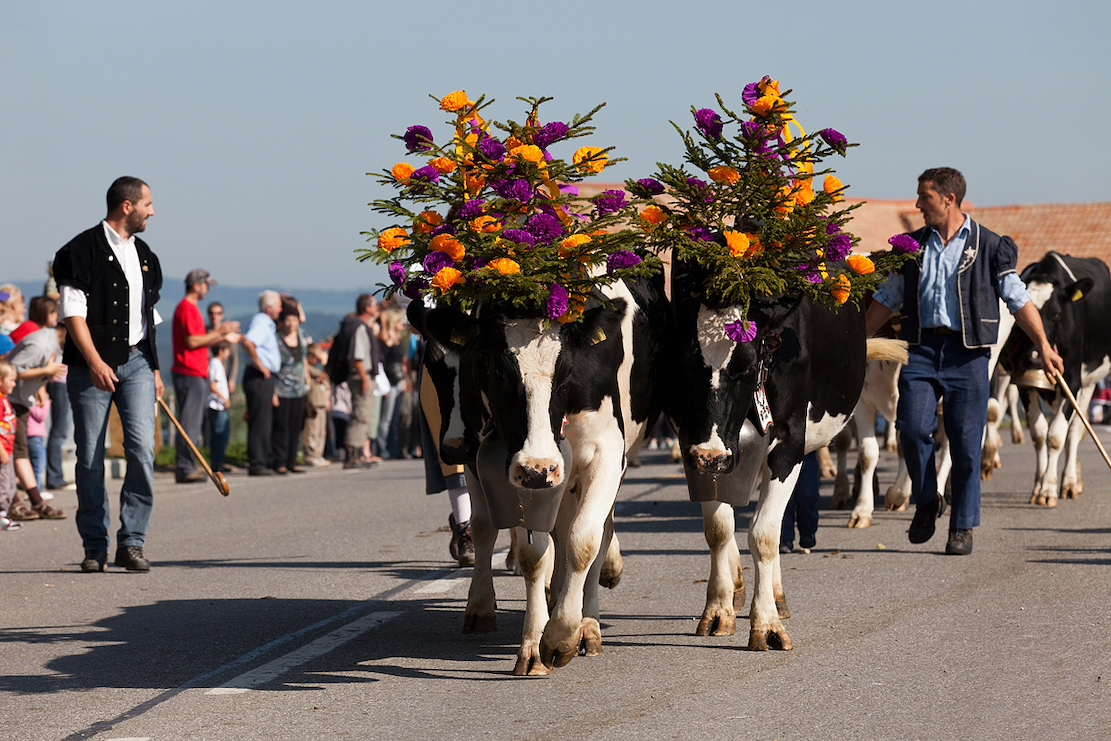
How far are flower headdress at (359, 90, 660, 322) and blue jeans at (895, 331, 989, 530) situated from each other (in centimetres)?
336

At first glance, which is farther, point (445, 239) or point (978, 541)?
point (978, 541)

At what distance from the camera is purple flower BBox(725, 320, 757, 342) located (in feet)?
19.7

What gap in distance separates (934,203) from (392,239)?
4199 mm

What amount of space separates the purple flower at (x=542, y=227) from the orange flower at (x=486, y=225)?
122mm

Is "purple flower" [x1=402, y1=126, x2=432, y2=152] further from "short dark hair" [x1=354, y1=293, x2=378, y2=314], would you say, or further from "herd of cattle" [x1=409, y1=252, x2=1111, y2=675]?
"short dark hair" [x1=354, y1=293, x2=378, y2=314]

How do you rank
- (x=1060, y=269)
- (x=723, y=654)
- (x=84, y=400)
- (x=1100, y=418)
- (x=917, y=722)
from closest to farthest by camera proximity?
1. (x=917, y=722)
2. (x=723, y=654)
3. (x=84, y=400)
4. (x=1060, y=269)
5. (x=1100, y=418)

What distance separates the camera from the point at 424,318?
20.6 ft

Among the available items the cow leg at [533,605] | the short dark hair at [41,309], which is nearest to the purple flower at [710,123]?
the cow leg at [533,605]

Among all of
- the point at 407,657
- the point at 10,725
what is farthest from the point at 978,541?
the point at 10,725

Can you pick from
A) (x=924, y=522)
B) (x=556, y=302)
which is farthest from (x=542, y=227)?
(x=924, y=522)

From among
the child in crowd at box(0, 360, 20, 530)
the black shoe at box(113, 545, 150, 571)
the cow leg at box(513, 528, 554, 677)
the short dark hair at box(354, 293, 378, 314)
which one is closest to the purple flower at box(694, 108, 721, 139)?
the cow leg at box(513, 528, 554, 677)

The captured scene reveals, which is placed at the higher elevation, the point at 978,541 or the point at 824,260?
the point at 824,260

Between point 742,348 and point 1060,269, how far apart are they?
7613 millimetres

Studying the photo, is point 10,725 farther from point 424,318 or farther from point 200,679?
point 424,318
